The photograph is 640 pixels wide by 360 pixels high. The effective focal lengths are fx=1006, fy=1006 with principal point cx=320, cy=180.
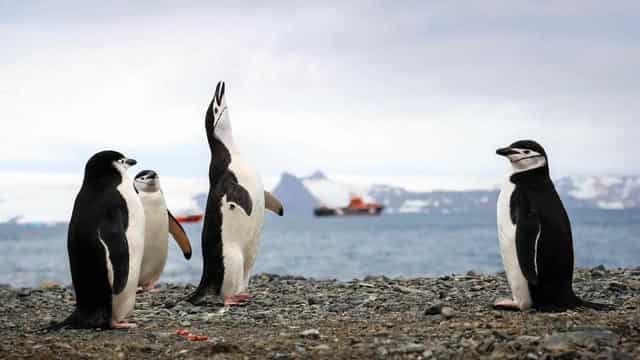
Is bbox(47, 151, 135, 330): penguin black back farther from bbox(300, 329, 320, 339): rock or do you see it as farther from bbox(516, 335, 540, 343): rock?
bbox(516, 335, 540, 343): rock

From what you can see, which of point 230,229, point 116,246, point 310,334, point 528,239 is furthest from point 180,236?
point 528,239

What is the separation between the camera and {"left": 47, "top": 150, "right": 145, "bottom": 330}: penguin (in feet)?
29.2

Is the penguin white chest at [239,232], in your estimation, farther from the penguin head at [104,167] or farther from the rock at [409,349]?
the rock at [409,349]

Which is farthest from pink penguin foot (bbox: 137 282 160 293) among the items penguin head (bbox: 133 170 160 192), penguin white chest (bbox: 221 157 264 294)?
Result: penguin white chest (bbox: 221 157 264 294)

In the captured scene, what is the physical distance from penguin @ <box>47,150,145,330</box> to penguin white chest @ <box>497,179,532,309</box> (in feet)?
10.9

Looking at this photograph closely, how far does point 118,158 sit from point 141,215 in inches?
23.2

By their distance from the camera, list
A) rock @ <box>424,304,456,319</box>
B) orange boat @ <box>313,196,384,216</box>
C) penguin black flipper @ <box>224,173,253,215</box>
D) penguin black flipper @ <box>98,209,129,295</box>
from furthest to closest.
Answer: orange boat @ <box>313,196,384,216</box> < penguin black flipper @ <box>224,173,253,215</box> < penguin black flipper @ <box>98,209,129,295</box> < rock @ <box>424,304,456,319</box>

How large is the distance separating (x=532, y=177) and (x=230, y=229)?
3.32m

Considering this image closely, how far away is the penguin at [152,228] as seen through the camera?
1262cm

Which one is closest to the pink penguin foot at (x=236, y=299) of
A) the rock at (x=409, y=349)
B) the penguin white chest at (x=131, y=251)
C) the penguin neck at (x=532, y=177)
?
the penguin white chest at (x=131, y=251)

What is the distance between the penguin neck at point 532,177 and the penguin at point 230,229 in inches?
118

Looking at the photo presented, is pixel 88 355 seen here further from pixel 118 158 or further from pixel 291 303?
pixel 291 303

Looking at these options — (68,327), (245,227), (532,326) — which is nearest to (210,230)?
(245,227)

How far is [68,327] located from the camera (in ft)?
29.6
